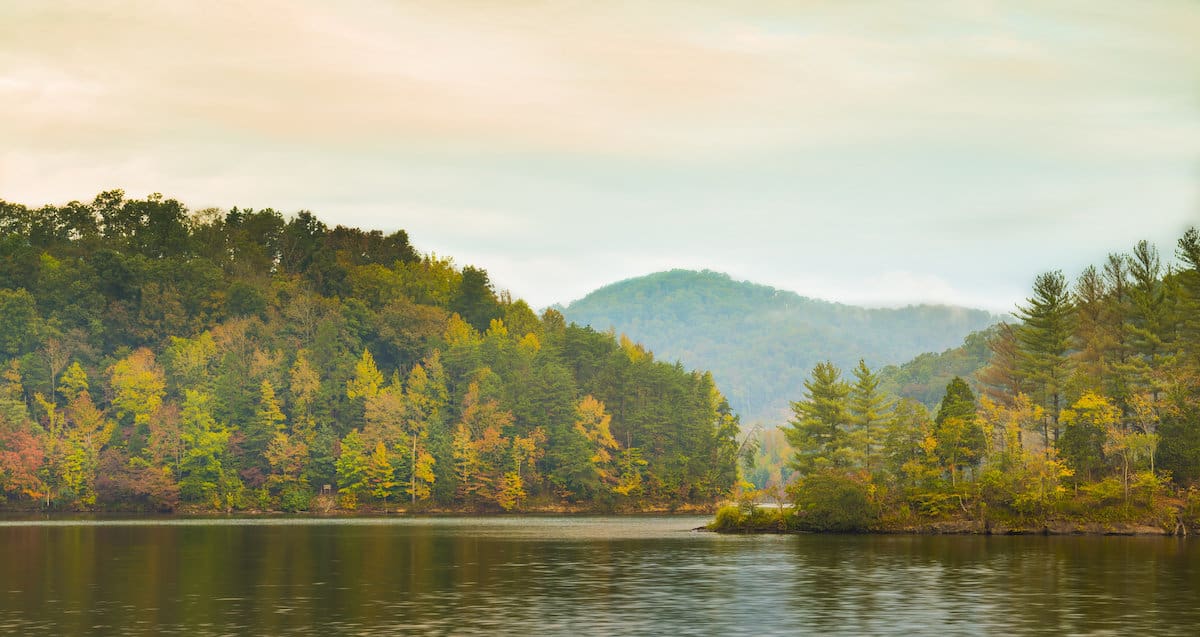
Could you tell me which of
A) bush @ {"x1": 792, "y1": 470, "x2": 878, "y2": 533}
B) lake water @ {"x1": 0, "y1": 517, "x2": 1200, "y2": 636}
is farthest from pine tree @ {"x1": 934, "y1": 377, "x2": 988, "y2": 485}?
lake water @ {"x1": 0, "y1": 517, "x2": 1200, "y2": 636}

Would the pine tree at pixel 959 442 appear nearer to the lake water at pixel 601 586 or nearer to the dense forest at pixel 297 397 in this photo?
the lake water at pixel 601 586

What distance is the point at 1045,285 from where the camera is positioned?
9531 cm

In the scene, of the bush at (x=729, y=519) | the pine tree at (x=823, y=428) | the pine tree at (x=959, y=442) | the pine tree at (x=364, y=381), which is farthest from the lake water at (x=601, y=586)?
the pine tree at (x=364, y=381)

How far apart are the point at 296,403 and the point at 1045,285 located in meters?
86.7

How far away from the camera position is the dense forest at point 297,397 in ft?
444

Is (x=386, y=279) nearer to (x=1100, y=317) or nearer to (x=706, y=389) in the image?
(x=706, y=389)

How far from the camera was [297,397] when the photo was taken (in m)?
148

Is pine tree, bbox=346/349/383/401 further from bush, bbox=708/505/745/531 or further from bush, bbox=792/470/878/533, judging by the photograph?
bush, bbox=792/470/878/533

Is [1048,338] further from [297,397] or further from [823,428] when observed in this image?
[297,397]

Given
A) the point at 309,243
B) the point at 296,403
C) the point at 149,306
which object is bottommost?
the point at 296,403

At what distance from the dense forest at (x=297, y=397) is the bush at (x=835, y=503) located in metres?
62.4

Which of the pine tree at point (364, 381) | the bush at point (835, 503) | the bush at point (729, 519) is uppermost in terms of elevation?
the pine tree at point (364, 381)

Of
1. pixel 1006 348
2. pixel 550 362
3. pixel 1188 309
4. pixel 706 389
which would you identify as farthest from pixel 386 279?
pixel 1188 309

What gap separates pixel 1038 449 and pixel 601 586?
52.0 metres
